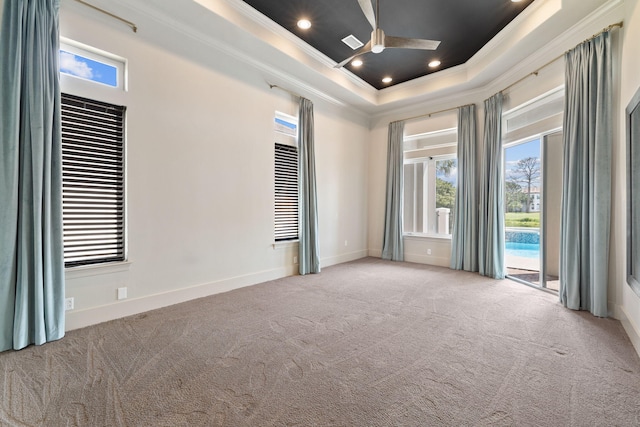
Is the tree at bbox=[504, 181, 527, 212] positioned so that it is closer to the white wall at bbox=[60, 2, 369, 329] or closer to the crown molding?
the crown molding

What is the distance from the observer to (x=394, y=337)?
2.76 meters

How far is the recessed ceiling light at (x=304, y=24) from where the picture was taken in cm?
395

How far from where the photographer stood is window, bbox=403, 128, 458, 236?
621cm

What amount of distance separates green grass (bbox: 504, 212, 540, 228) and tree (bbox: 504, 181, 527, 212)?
9cm

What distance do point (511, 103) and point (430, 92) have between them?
1.46m

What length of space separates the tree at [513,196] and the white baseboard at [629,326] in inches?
81.9

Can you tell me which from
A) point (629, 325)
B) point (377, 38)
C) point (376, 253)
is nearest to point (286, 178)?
point (377, 38)

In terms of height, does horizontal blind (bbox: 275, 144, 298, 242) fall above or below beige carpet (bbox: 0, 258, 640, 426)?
above

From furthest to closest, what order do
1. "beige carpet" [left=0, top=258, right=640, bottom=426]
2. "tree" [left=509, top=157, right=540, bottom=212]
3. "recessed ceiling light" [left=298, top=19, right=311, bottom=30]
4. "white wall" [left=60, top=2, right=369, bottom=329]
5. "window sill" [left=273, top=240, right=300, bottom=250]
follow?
"window sill" [left=273, top=240, right=300, bottom=250], "tree" [left=509, top=157, right=540, bottom=212], "recessed ceiling light" [left=298, top=19, right=311, bottom=30], "white wall" [left=60, top=2, right=369, bottom=329], "beige carpet" [left=0, top=258, right=640, bottom=426]

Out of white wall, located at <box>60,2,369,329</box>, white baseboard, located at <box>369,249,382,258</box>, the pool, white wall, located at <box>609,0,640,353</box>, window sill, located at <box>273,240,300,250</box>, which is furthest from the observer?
white baseboard, located at <box>369,249,382,258</box>

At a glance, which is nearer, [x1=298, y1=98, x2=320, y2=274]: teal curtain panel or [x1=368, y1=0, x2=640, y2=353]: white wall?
[x1=368, y1=0, x2=640, y2=353]: white wall

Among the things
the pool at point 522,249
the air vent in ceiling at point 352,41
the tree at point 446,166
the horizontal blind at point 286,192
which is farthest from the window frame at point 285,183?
the pool at point 522,249

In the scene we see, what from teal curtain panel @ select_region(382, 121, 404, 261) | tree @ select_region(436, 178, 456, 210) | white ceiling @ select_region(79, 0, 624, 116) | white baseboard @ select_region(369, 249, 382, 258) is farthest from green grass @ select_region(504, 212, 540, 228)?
white baseboard @ select_region(369, 249, 382, 258)

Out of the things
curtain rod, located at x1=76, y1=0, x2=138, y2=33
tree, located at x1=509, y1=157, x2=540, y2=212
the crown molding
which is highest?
the crown molding
